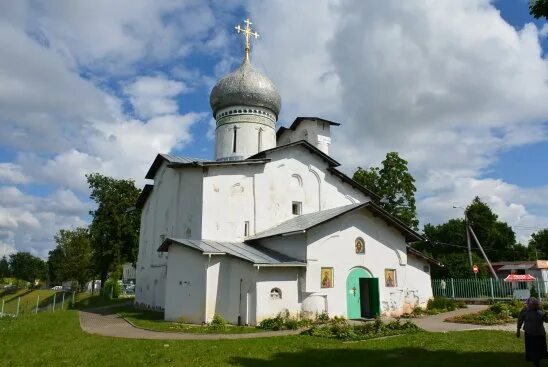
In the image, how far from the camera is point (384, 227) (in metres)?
18.8

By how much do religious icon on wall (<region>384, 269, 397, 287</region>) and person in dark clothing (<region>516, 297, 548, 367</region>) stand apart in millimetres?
10227

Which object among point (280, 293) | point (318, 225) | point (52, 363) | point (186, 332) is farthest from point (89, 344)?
point (318, 225)

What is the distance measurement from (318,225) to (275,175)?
5.03 meters

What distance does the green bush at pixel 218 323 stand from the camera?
47.0 ft

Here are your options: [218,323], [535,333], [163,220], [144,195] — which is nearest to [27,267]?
[144,195]

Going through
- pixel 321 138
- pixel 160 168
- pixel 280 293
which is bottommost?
pixel 280 293

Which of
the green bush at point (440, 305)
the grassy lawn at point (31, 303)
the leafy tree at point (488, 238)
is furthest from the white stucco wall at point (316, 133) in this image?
the leafy tree at point (488, 238)

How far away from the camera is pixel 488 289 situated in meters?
25.0

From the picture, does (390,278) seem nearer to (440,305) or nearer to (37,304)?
(440,305)

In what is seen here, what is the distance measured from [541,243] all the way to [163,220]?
50.1 meters

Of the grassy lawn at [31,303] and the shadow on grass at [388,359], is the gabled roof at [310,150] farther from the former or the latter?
the grassy lawn at [31,303]

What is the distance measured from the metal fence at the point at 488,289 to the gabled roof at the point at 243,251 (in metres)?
13.9

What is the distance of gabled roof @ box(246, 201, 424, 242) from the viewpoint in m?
16.8

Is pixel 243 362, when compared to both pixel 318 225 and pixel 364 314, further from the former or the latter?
pixel 364 314
